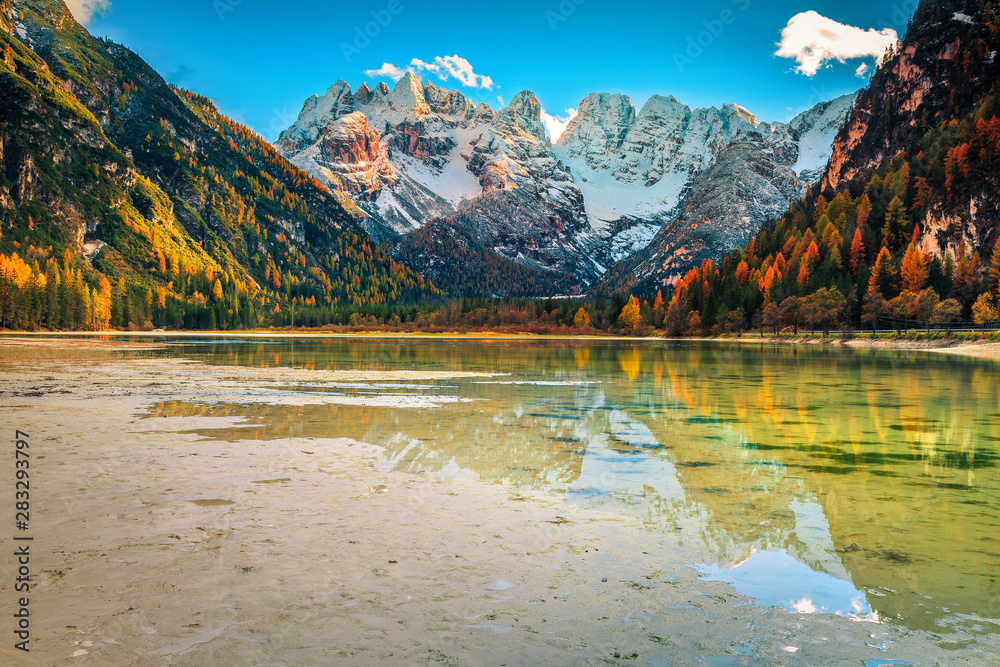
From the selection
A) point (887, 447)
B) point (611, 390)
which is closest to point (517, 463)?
point (887, 447)

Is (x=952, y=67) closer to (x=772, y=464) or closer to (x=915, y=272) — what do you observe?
(x=915, y=272)

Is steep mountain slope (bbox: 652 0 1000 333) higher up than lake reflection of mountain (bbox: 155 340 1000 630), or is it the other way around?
steep mountain slope (bbox: 652 0 1000 333)

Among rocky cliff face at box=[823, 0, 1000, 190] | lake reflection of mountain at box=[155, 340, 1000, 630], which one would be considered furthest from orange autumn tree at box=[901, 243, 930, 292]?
lake reflection of mountain at box=[155, 340, 1000, 630]

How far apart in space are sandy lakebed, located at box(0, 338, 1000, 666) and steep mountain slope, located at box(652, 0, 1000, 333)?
119 metres

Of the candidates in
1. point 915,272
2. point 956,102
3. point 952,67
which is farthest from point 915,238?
point 952,67

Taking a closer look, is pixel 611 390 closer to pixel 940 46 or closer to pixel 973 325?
pixel 973 325

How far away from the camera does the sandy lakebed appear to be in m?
7.21

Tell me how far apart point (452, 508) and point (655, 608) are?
5.57 m

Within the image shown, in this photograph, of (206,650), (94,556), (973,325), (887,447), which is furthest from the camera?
(973,325)

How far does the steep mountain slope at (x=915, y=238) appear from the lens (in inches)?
4788

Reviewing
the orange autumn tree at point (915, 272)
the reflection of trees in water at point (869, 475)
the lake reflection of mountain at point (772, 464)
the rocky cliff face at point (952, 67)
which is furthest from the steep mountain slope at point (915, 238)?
the lake reflection of mountain at point (772, 464)

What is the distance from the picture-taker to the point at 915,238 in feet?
473

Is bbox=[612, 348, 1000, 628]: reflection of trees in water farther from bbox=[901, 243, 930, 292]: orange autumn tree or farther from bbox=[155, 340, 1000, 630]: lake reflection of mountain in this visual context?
bbox=[901, 243, 930, 292]: orange autumn tree

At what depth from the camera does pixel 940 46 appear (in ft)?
634
